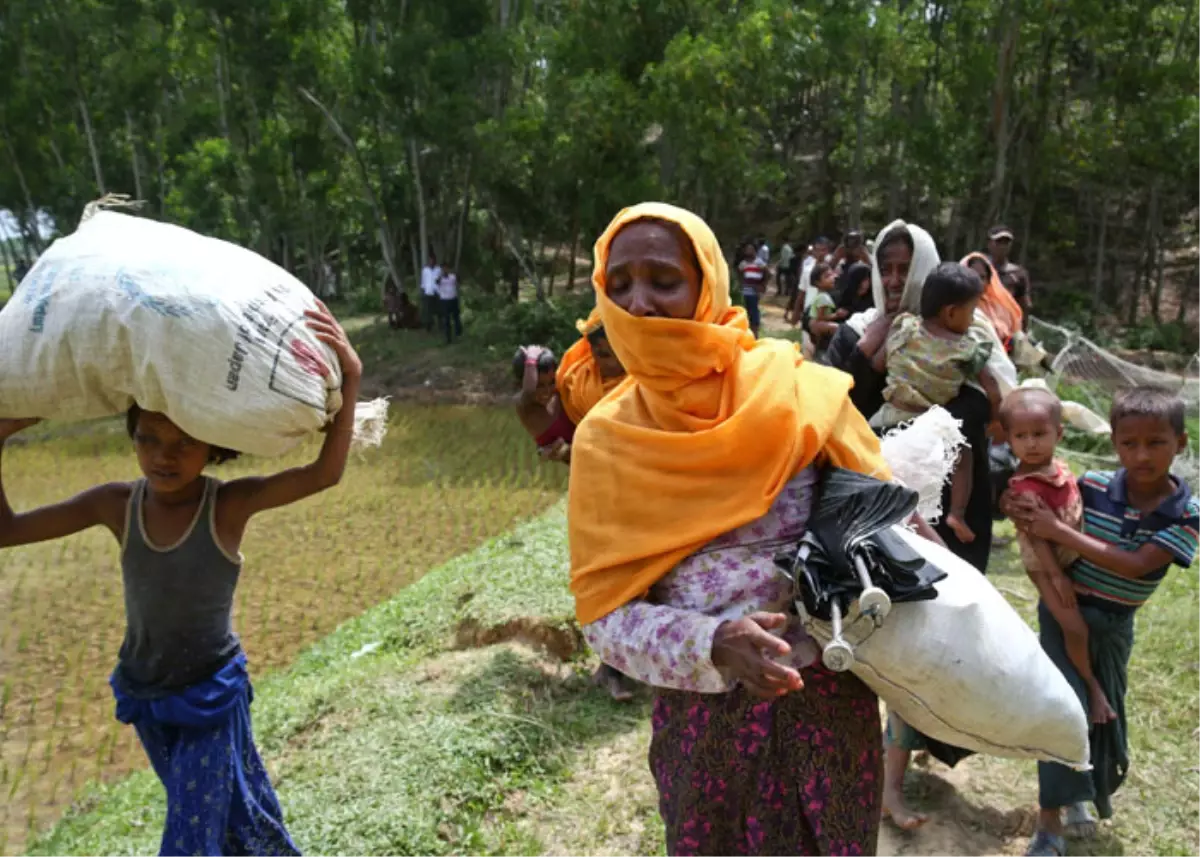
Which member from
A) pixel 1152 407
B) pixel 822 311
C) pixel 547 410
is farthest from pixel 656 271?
pixel 822 311

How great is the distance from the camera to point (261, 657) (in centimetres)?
550

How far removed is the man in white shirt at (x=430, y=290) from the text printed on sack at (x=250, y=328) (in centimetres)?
1562

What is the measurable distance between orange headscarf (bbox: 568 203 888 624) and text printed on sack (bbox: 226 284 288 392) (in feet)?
2.35

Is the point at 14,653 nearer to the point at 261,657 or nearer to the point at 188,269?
the point at 261,657

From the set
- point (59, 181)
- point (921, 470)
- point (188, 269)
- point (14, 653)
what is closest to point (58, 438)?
point (14, 653)

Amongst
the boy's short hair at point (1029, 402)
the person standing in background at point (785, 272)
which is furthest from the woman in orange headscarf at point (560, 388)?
the person standing in background at point (785, 272)

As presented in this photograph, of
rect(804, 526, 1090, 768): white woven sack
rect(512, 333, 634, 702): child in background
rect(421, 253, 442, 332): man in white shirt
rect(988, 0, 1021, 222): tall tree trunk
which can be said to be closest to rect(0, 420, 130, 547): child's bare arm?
rect(804, 526, 1090, 768): white woven sack

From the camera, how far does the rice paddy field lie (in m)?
4.54

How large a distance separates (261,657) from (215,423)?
13.3 feet

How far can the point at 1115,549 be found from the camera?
2.41 metres

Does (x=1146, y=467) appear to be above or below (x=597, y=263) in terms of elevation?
below

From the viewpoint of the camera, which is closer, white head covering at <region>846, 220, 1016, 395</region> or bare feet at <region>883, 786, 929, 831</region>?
bare feet at <region>883, 786, 929, 831</region>

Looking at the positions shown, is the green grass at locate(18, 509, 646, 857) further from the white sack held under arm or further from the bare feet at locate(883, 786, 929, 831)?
the white sack held under arm

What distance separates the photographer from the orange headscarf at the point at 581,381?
3.61 m
